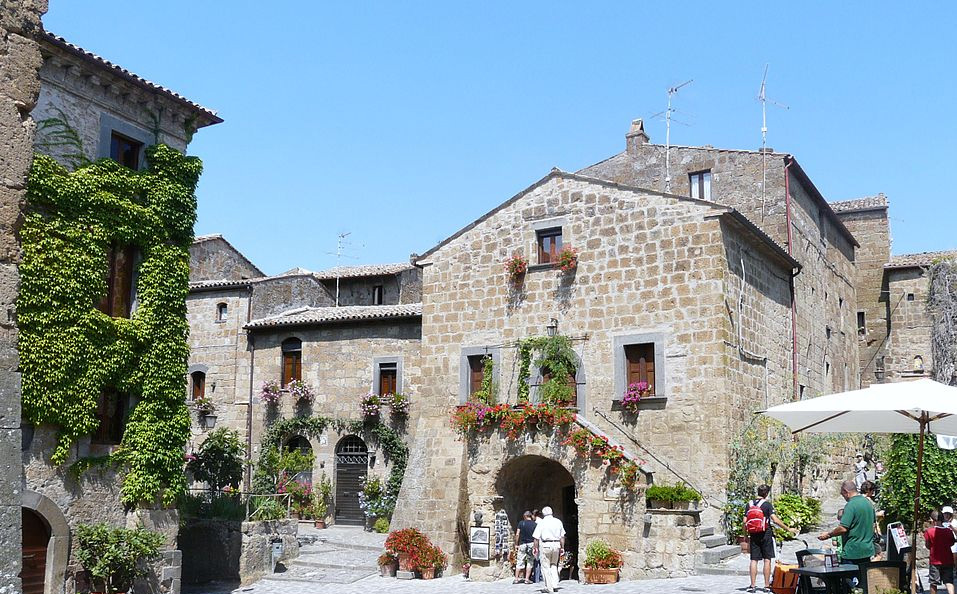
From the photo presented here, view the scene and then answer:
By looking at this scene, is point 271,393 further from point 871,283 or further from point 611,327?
point 871,283

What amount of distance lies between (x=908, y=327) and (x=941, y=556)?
69.2 ft

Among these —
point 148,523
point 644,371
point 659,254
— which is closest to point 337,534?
point 148,523

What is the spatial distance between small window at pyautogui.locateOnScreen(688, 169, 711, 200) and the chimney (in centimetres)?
183

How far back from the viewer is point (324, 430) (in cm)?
2783

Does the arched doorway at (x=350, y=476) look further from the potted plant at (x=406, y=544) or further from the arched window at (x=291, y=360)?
the potted plant at (x=406, y=544)

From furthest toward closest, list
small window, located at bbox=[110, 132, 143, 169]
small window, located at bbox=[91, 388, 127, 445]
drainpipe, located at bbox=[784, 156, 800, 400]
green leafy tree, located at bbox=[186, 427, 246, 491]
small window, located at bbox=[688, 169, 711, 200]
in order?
small window, located at bbox=[688, 169, 711, 200] < green leafy tree, located at bbox=[186, 427, 246, 491] < drainpipe, located at bbox=[784, 156, 800, 400] < small window, located at bbox=[110, 132, 143, 169] < small window, located at bbox=[91, 388, 127, 445]

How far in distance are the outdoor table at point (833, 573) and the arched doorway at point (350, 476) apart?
60.4 ft

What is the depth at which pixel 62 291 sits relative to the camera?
15.6 metres

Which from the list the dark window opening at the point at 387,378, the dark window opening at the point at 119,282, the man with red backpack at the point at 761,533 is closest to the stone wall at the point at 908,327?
the dark window opening at the point at 387,378

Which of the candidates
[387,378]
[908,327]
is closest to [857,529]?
[387,378]

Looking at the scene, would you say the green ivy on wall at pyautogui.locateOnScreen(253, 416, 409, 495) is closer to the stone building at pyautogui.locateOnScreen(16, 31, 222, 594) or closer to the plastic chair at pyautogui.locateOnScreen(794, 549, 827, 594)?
the stone building at pyautogui.locateOnScreen(16, 31, 222, 594)

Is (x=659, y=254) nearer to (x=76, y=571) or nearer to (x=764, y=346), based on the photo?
(x=764, y=346)

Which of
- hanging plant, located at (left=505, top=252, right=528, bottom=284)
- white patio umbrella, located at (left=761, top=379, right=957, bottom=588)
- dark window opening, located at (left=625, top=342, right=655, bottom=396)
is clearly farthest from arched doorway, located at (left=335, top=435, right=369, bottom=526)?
white patio umbrella, located at (left=761, top=379, right=957, bottom=588)

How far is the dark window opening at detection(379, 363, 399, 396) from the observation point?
27.4m
